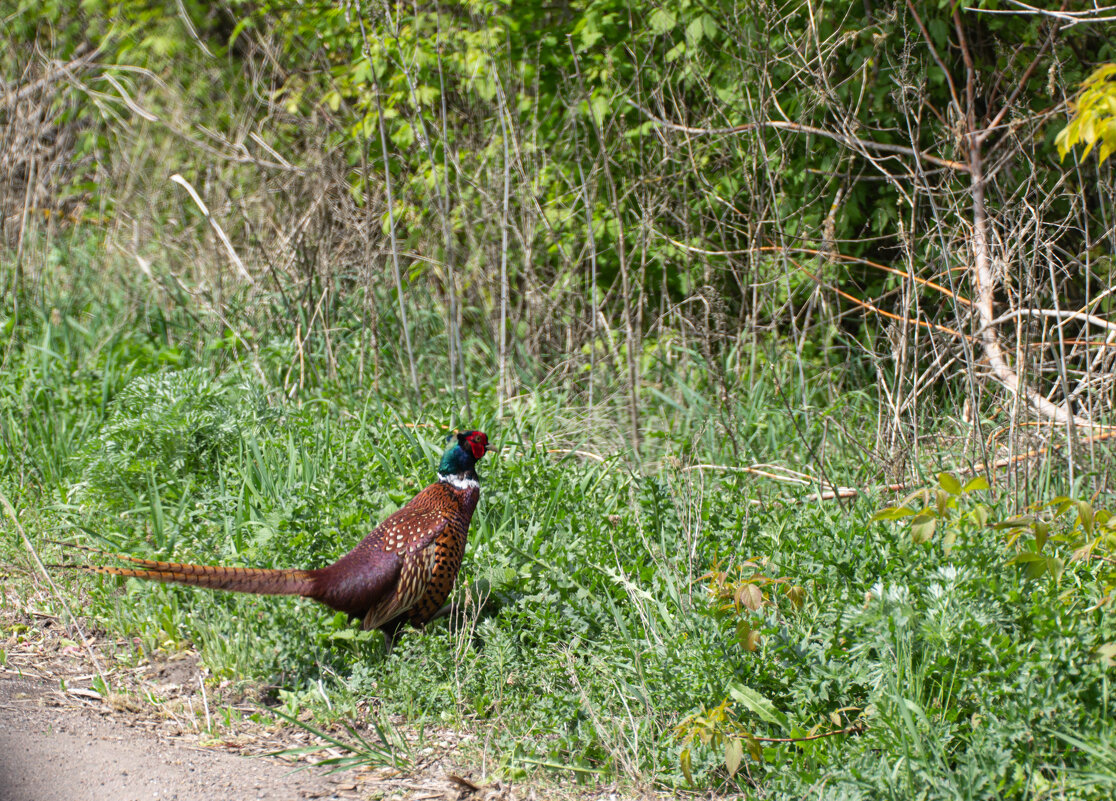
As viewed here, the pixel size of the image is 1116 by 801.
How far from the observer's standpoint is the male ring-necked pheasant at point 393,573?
338 cm

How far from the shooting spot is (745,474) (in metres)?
4.79

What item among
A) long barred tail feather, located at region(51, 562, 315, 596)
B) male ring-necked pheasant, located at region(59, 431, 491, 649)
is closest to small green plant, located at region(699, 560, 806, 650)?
male ring-necked pheasant, located at region(59, 431, 491, 649)

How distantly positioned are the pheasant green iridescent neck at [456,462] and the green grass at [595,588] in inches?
15.4

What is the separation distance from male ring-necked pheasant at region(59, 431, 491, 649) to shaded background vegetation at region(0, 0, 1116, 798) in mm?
174

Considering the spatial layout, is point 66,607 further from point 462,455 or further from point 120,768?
point 462,455

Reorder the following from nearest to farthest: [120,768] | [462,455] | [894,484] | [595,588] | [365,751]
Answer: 1. [120,768]
2. [365,751]
3. [595,588]
4. [462,455]
5. [894,484]

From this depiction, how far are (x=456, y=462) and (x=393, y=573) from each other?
599 millimetres

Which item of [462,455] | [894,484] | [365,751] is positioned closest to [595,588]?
[462,455]

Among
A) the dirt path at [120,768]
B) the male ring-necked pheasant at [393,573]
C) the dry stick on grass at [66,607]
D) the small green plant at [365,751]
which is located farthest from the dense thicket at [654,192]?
the dirt path at [120,768]

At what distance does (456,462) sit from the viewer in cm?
399

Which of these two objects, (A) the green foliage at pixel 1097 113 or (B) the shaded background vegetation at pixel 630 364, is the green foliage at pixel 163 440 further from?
(A) the green foliage at pixel 1097 113

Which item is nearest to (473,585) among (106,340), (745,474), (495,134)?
(745,474)

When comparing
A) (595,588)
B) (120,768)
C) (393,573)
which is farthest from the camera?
(595,588)

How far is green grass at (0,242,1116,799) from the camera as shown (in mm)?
2762
